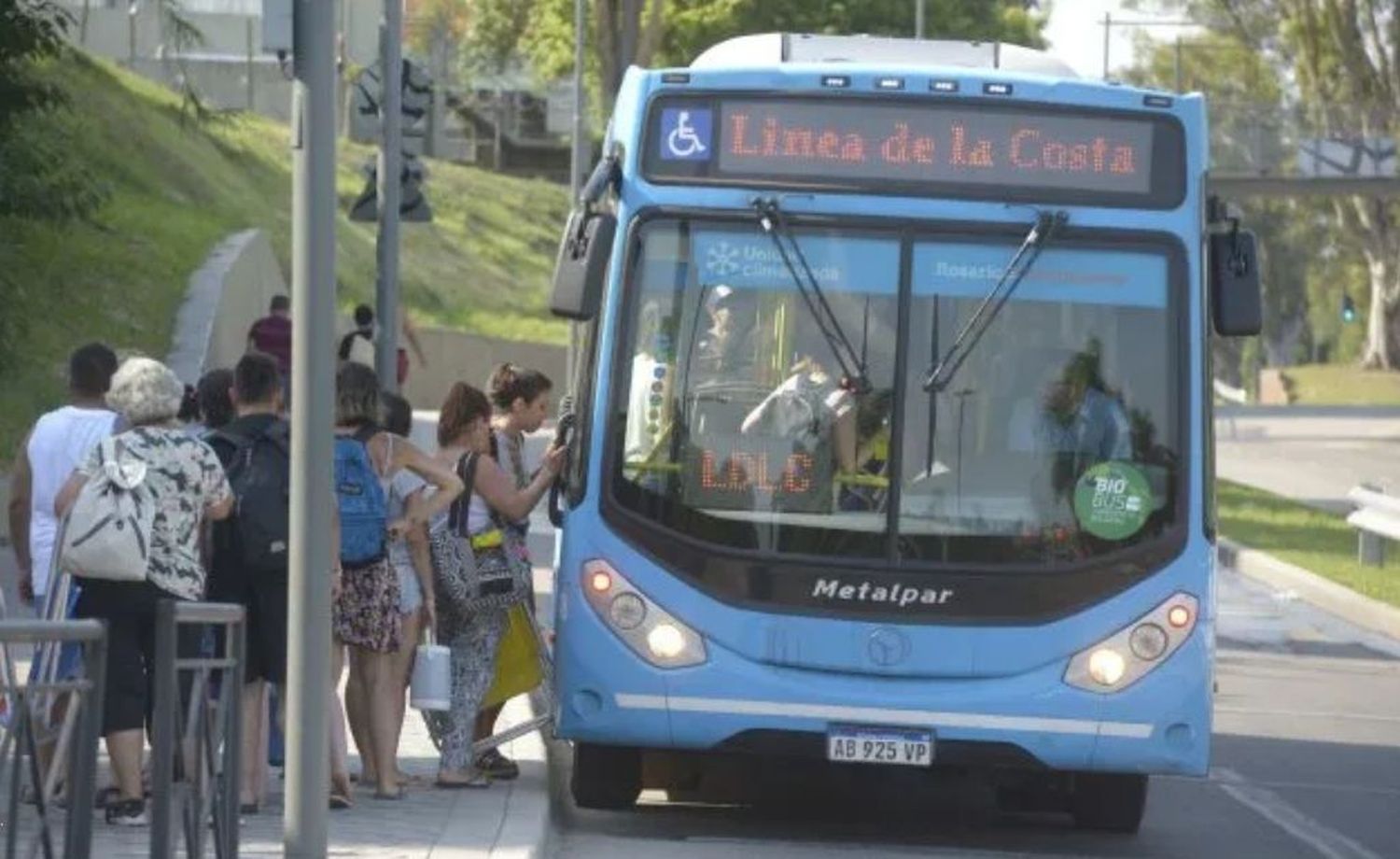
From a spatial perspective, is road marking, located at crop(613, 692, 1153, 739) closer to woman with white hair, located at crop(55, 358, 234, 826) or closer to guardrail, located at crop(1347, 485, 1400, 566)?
woman with white hair, located at crop(55, 358, 234, 826)

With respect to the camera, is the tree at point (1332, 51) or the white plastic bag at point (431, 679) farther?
the tree at point (1332, 51)

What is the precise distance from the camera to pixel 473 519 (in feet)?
42.9

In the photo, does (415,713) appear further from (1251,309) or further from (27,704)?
(27,704)

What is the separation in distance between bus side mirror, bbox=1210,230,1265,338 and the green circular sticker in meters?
0.66

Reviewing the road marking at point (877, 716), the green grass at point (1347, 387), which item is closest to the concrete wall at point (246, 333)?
the road marking at point (877, 716)

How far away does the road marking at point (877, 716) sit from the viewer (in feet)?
39.8

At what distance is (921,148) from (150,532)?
3.74 meters

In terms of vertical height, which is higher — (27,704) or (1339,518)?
(27,704)

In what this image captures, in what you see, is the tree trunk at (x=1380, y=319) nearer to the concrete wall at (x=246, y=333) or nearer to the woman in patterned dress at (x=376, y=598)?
the concrete wall at (x=246, y=333)

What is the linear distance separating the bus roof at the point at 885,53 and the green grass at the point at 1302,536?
12.0 m

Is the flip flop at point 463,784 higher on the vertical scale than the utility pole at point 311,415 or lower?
lower

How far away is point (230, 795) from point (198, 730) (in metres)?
0.44

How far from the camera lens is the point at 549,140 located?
8500 cm

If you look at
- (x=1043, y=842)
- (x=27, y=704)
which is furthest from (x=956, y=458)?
(x=27, y=704)
